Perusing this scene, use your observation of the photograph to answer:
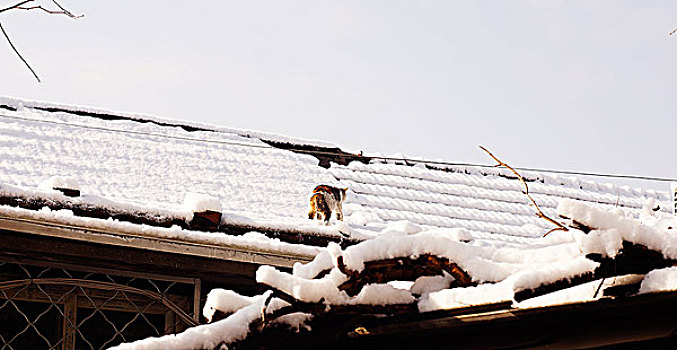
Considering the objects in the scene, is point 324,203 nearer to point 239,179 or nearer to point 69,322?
point 239,179

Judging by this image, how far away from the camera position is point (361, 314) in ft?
9.36

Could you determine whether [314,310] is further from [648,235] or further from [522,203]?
[522,203]

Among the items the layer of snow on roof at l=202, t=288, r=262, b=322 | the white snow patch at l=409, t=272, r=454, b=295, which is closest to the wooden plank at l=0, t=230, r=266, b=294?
the layer of snow on roof at l=202, t=288, r=262, b=322

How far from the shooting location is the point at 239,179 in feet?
24.5

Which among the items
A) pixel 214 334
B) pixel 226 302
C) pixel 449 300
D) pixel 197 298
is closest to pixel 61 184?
pixel 197 298

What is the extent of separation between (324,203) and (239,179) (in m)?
0.96

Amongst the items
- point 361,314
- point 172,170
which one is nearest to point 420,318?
point 361,314

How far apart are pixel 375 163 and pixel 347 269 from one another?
5.90 meters

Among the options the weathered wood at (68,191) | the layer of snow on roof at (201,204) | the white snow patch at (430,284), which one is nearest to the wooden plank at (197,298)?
the layer of snow on roof at (201,204)

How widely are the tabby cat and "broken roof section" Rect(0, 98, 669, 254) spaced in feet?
0.48

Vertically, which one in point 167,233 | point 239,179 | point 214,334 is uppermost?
point 239,179

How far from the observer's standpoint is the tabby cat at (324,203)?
6730 millimetres

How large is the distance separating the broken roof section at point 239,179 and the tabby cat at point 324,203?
0.48 ft

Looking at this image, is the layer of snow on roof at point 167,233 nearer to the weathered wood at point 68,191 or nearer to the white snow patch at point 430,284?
the weathered wood at point 68,191
